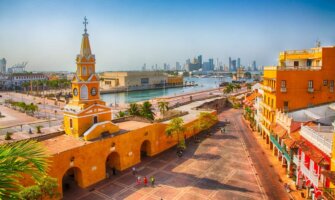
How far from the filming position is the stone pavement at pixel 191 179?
2545 centimetres

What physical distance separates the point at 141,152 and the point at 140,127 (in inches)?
187

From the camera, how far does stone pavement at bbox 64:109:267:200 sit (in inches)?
1002

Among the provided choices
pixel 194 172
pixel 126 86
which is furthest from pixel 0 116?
pixel 126 86

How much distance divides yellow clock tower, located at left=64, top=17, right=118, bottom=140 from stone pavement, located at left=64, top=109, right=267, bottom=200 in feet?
20.7

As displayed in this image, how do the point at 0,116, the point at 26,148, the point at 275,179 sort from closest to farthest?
the point at 26,148
the point at 275,179
the point at 0,116

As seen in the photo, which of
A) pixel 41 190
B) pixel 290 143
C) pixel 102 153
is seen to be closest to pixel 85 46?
pixel 102 153

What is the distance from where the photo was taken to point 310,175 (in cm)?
2297

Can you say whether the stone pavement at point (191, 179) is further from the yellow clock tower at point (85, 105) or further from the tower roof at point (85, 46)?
the tower roof at point (85, 46)

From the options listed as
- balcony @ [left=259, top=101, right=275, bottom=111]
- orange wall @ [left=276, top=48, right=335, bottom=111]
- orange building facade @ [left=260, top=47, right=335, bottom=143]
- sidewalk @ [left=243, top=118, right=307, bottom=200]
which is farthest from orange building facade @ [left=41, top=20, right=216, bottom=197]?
orange wall @ [left=276, top=48, right=335, bottom=111]

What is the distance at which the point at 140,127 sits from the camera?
3519 cm

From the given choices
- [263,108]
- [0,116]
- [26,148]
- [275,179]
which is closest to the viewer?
[26,148]

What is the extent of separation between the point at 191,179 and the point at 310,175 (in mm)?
11716

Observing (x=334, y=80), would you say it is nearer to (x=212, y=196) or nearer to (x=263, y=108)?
(x=263, y=108)

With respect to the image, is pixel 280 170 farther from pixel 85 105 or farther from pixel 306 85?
pixel 85 105
